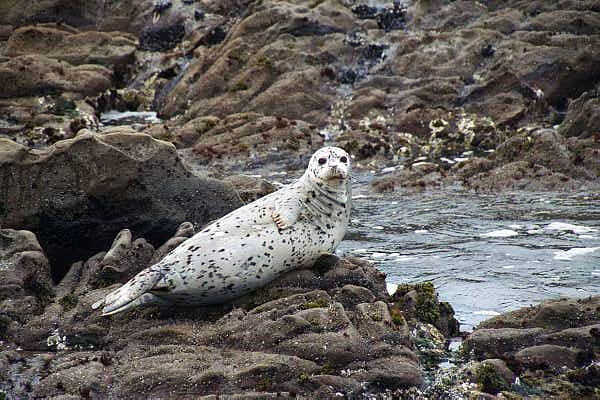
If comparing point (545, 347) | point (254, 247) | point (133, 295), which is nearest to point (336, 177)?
point (254, 247)

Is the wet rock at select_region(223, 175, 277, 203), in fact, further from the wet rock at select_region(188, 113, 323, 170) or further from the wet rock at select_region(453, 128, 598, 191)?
the wet rock at select_region(188, 113, 323, 170)

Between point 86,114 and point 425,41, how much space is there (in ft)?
32.2

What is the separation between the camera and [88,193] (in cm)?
1130

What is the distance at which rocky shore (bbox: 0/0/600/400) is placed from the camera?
793 centimetres

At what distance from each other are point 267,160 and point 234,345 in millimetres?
12901

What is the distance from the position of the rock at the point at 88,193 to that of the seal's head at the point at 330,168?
8.21 feet

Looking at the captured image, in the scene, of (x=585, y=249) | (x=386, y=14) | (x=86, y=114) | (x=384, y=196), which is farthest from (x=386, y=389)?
(x=386, y=14)

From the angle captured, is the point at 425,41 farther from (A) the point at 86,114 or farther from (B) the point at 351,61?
(A) the point at 86,114

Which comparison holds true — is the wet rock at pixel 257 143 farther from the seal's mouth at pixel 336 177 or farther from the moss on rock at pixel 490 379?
the moss on rock at pixel 490 379

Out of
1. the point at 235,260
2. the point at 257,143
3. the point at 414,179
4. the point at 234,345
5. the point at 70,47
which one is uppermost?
the point at 70,47

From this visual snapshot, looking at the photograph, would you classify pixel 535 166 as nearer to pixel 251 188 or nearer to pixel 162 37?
pixel 251 188

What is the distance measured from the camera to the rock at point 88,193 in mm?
11125

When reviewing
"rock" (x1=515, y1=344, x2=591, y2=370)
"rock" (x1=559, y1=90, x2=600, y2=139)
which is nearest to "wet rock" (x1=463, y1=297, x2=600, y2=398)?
"rock" (x1=515, y1=344, x2=591, y2=370)

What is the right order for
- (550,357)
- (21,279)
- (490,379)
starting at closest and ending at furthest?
1. (490,379)
2. (550,357)
3. (21,279)
